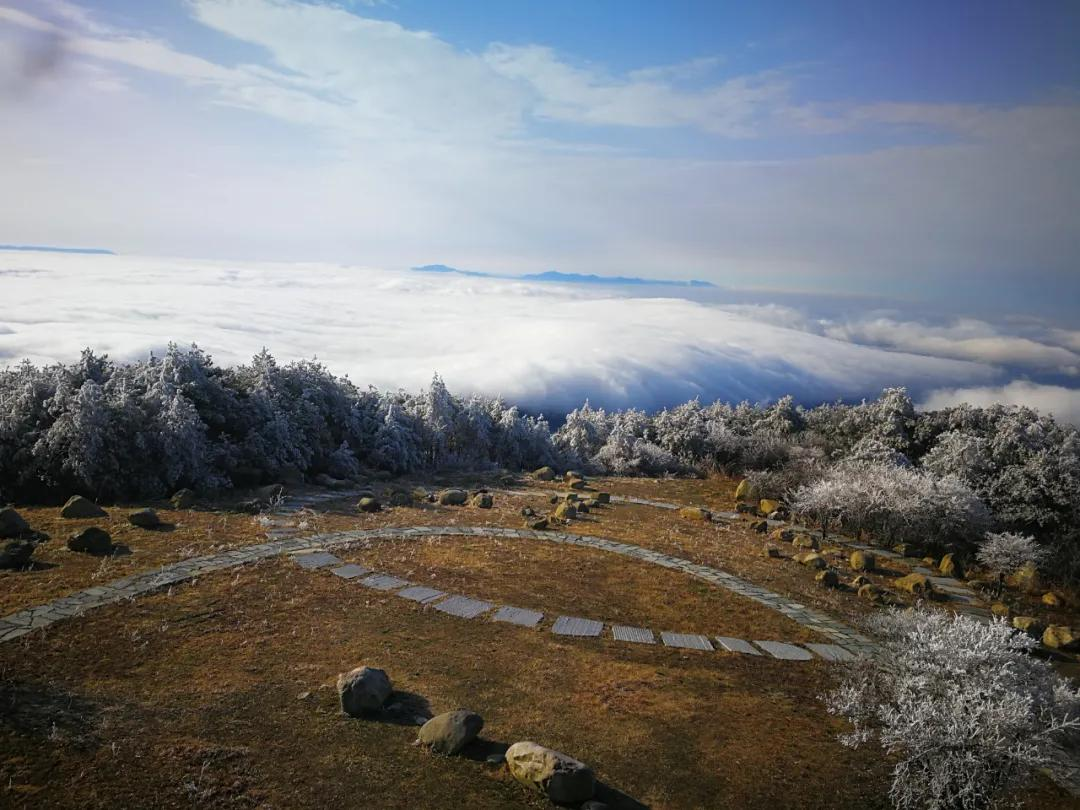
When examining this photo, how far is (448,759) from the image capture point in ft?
20.2

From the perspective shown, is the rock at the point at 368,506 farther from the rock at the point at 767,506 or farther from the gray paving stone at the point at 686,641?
the rock at the point at 767,506

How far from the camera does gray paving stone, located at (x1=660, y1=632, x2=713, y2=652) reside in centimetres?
927

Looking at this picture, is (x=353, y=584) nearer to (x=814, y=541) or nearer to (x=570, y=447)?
(x=814, y=541)

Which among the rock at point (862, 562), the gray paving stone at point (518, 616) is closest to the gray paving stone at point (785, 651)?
the gray paving stone at point (518, 616)

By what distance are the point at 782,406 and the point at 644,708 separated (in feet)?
83.9

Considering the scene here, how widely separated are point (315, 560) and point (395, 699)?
5.27 meters

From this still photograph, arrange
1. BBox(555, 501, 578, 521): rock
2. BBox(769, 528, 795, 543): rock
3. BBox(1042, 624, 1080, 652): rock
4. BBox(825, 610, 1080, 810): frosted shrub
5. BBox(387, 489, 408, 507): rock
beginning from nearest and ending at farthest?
1. BBox(825, 610, 1080, 810): frosted shrub
2. BBox(1042, 624, 1080, 652): rock
3. BBox(769, 528, 795, 543): rock
4. BBox(555, 501, 578, 521): rock
5. BBox(387, 489, 408, 507): rock

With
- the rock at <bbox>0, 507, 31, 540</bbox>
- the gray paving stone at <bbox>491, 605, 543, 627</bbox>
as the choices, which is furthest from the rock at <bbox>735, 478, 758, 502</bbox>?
the rock at <bbox>0, 507, 31, 540</bbox>

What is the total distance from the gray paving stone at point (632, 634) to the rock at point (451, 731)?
3.41m

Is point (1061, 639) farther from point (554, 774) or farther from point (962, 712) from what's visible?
point (554, 774)

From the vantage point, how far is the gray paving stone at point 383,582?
10648 mm

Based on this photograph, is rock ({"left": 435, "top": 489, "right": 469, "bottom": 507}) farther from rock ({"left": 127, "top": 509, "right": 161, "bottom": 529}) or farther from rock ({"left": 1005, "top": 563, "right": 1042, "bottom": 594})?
rock ({"left": 1005, "top": 563, "right": 1042, "bottom": 594})

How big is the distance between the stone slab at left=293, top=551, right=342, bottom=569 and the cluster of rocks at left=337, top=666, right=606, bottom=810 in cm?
453

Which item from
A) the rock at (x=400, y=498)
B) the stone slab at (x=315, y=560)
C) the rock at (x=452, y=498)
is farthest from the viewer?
the rock at (x=452, y=498)
